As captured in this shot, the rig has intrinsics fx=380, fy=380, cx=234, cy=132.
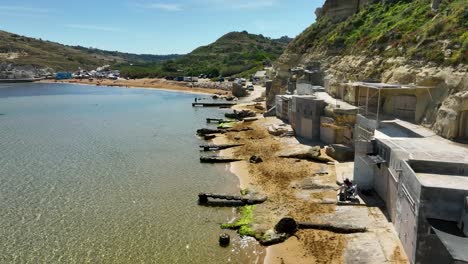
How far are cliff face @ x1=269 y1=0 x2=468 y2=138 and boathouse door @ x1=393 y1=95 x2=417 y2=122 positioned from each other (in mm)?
1398

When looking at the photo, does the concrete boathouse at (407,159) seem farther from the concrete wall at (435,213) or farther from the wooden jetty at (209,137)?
the wooden jetty at (209,137)

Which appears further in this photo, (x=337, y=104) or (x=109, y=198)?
(x=337, y=104)

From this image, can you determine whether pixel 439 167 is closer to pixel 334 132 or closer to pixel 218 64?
pixel 334 132

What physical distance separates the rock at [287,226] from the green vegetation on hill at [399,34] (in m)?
15.5

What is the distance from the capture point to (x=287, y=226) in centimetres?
1967

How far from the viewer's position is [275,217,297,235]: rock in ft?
64.4

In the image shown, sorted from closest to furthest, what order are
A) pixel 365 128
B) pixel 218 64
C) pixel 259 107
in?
pixel 365 128, pixel 259 107, pixel 218 64

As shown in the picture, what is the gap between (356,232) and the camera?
1848 cm

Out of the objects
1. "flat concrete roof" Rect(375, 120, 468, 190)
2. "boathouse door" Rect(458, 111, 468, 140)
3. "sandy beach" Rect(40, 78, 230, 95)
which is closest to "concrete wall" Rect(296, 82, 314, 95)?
"flat concrete roof" Rect(375, 120, 468, 190)

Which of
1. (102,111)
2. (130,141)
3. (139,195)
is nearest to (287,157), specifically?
(139,195)

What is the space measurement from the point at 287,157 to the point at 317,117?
6.16m

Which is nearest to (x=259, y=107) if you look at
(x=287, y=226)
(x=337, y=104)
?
(x=337, y=104)

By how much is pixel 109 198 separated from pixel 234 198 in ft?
28.4

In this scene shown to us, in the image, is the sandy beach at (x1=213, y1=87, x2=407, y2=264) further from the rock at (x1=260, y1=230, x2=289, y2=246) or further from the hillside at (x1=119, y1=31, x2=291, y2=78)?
the hillside at (x1=119, y1=31, x2=291, y2=78)
